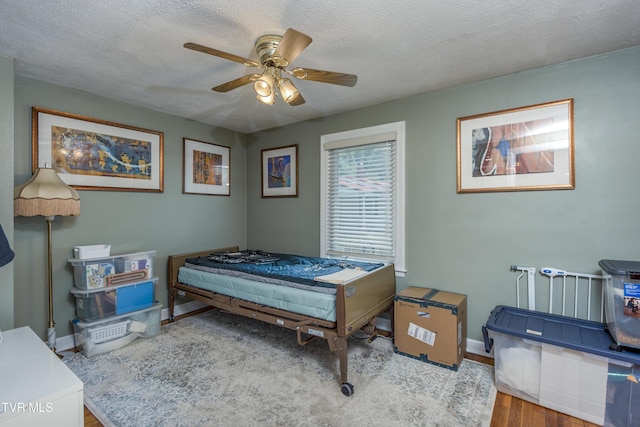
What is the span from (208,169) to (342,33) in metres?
Answer: 2.72

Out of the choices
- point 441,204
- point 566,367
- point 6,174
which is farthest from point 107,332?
point 566,367

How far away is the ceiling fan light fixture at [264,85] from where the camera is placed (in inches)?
69.6

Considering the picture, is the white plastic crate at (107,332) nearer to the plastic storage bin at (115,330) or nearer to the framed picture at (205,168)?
the plastic storage bin at (115,330)

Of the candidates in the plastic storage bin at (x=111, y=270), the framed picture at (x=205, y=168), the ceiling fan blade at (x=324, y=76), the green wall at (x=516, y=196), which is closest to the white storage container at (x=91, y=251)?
the plastic storage bin at (x=111, y=270)

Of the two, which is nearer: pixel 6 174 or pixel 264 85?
pixel 264 85

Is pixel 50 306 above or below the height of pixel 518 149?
below

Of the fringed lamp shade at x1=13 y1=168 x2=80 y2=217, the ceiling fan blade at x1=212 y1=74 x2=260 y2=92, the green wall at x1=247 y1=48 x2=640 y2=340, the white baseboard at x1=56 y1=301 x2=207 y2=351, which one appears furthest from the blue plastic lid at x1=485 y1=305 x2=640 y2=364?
the fringed lamp shade at x1=13 y1=168 x2=80 y2=217

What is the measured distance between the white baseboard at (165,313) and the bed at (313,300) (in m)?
0.40

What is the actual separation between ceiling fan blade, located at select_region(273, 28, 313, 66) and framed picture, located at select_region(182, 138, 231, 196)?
249 cm

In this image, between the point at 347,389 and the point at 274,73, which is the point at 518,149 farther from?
the point at 347,389

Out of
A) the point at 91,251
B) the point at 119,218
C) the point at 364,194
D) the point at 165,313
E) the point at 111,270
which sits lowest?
the point at 165,313

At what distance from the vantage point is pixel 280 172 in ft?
13.3

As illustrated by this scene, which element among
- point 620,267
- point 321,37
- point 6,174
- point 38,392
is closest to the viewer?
point 38,392

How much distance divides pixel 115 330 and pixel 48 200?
4.22ft
